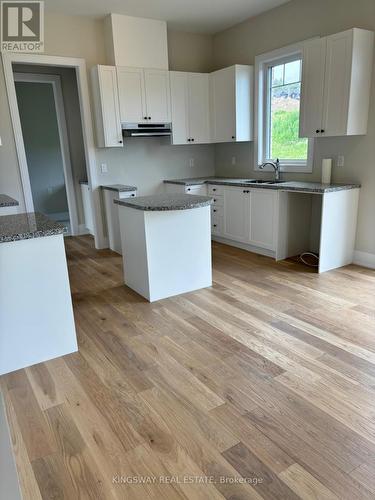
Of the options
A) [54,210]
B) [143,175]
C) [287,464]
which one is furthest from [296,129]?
[54,210]

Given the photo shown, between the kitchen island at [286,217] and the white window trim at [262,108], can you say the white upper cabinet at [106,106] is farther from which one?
the white window trim at [262,108]

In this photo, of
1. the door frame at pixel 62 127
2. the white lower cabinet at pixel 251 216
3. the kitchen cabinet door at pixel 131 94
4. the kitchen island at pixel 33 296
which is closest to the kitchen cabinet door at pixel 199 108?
the kitchen cabinet door at pixel 131 94

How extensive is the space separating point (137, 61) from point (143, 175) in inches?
60.3

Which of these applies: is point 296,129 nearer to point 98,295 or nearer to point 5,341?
point 98,295

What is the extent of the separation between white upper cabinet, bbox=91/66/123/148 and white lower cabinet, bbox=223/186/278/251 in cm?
167

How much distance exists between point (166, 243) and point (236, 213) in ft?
5.94

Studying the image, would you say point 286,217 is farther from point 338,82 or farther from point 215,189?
point 338,82

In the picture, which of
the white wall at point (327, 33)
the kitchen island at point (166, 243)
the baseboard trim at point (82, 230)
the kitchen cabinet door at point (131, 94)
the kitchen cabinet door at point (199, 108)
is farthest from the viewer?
the baseboard trim at point (82, 230)

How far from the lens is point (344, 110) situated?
3594 millimetres

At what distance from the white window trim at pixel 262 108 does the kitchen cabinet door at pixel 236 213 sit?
0.62 metres

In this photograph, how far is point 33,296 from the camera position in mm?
2361

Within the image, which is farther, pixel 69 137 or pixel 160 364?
pixel 69 137

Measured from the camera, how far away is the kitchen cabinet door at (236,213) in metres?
4.68

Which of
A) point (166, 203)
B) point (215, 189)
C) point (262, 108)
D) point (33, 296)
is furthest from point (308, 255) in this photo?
point (33, 296)
